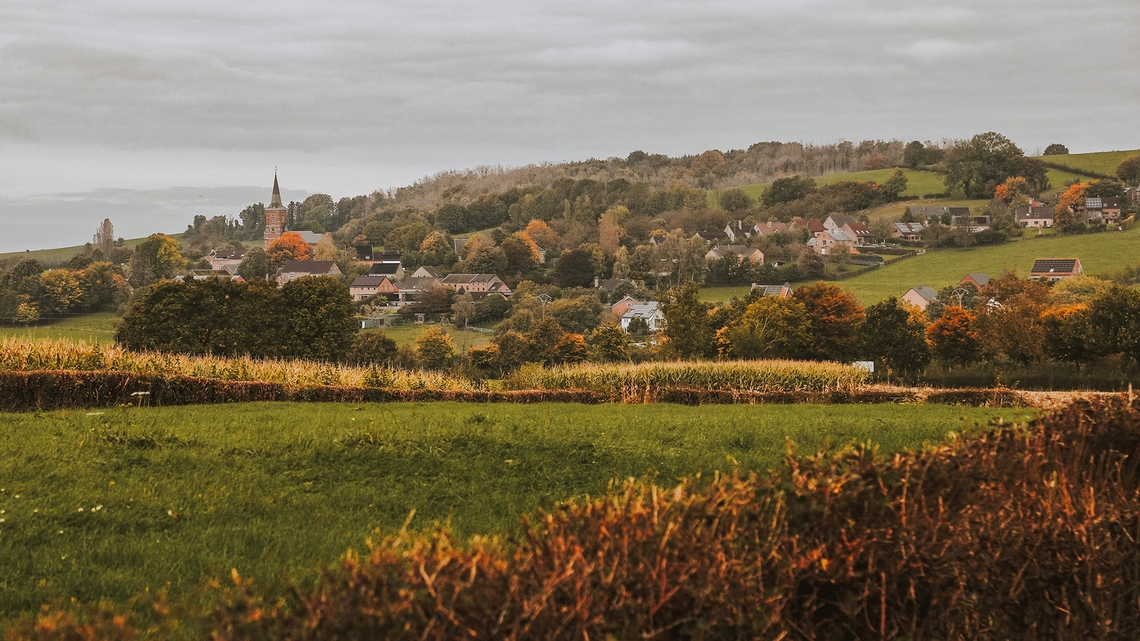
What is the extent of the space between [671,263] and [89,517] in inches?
3454

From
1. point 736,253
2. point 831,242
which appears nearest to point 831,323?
point 736,253

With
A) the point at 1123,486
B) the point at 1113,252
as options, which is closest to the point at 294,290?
the point at 1123,486

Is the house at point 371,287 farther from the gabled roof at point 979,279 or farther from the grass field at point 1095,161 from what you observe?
the grass field at point 1095,161

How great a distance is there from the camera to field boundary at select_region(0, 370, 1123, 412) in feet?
45.7

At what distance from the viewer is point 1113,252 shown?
8025cm

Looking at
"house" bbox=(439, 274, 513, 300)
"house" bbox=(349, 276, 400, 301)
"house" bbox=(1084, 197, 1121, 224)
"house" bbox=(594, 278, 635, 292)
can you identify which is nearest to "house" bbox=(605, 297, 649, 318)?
"house" bbox=(594, 278, 635, 292)

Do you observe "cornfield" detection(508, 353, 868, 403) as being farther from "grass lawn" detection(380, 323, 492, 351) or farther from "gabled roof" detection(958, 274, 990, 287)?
"gabled roof" detection(958, 274, 990, 287)

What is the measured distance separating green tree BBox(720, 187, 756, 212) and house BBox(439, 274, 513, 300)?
5145 centimetres

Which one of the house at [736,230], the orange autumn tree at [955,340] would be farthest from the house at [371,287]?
the orange autumn tree at [955,340]

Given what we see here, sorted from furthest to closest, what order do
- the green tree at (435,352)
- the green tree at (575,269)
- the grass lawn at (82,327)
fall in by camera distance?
the green tree at (575,269)
the grass lawn at (82,327)
the green tree at (435,352)

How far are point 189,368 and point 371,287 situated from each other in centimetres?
7700

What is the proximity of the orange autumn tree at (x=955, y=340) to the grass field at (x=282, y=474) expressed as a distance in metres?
31.7

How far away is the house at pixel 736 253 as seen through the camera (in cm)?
8956

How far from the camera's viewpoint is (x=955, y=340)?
4231 centimetres
